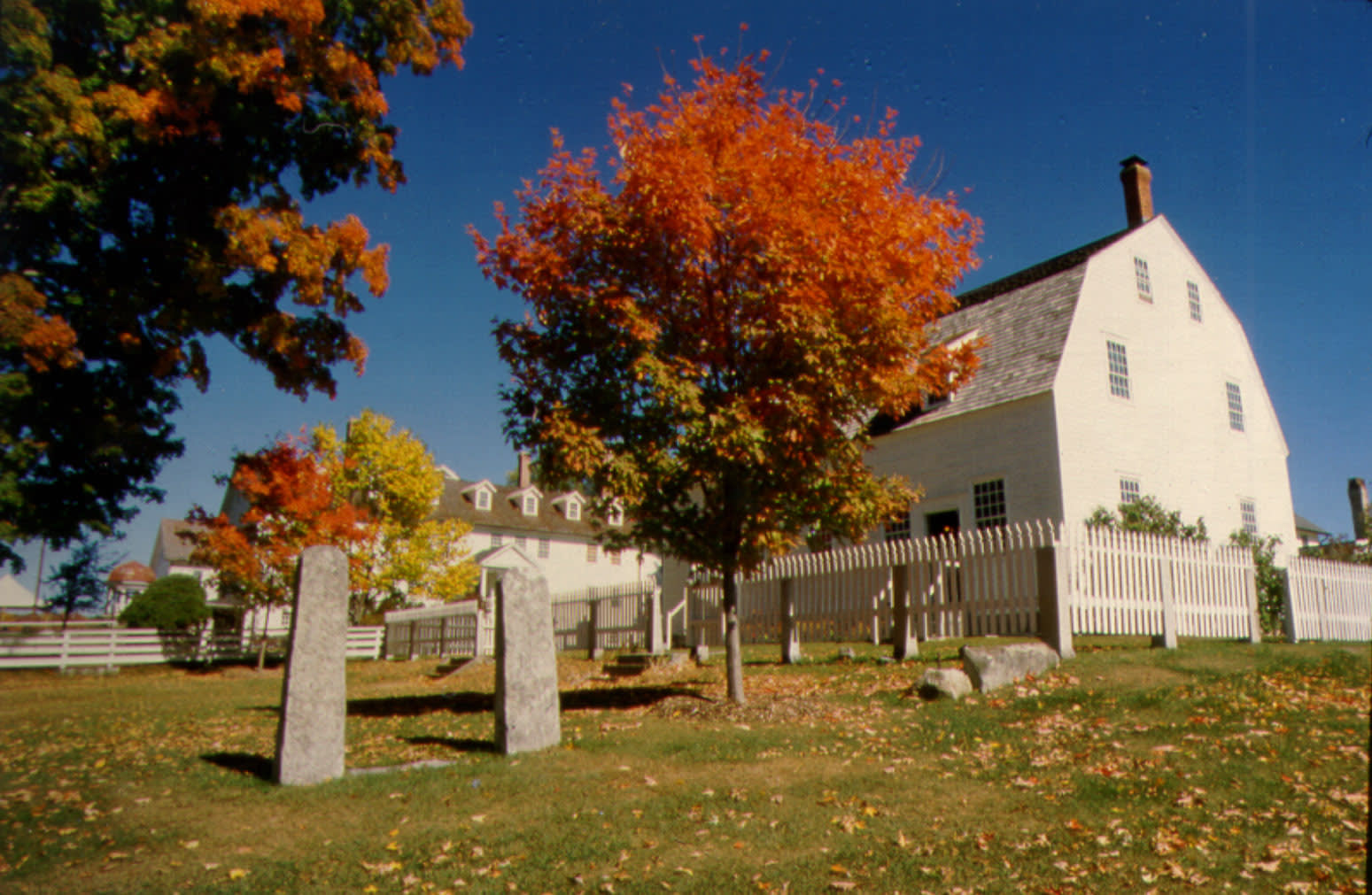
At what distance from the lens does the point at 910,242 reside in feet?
33.3

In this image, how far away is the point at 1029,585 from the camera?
12.3 metres

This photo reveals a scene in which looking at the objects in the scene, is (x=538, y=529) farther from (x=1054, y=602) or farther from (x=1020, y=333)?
(x=1054, y=602)

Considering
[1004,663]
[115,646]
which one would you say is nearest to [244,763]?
[1004,663]

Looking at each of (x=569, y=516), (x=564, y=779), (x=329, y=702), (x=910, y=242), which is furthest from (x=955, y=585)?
(x=569, y=516)

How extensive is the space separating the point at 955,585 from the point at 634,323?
7.30 metres

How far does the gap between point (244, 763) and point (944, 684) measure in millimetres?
7434

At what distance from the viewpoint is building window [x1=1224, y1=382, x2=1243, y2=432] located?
23.1 meters

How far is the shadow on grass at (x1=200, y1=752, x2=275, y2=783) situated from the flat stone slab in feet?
24.6

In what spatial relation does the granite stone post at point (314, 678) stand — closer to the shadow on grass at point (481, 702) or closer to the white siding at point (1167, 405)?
the shadow on grass at point (481, 702)

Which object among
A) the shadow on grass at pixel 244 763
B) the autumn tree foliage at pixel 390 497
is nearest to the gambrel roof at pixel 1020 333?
the shadow on grass at pixel 244 763

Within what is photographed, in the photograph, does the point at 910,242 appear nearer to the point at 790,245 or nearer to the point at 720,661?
the point at 790,245

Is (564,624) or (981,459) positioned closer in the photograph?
(981,459)

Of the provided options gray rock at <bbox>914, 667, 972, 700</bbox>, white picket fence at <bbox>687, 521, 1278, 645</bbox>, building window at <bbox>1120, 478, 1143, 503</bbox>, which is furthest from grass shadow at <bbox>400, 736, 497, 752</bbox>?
building window at <bbox>1120, 478, 1143, 503</bbox>

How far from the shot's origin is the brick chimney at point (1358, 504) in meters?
31.8
